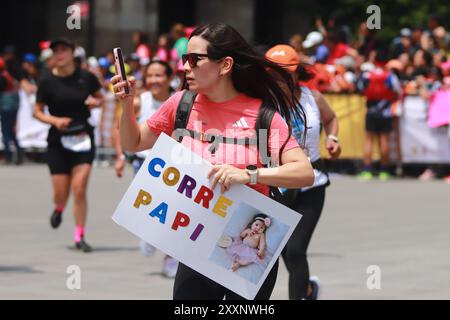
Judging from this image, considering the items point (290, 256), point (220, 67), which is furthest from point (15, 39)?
point (220, 67)

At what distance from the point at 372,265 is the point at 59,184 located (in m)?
2.90

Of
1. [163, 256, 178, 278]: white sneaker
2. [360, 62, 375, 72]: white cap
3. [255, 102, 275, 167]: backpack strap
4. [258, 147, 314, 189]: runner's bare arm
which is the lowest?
[360, 62, 375, 72]: white cap

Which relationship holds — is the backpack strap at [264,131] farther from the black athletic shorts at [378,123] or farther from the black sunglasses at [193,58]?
the black athletic shorts at [378,123]

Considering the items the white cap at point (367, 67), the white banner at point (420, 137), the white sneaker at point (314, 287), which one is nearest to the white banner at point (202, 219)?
the white sneaker at point (314, 287)

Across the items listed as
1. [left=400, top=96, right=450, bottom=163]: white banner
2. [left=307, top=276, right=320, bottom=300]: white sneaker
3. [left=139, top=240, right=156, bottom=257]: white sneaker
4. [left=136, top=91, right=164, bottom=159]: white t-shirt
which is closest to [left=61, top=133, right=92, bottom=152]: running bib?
[left=136, top=91, right=164, bottom=159]: white t-shirt

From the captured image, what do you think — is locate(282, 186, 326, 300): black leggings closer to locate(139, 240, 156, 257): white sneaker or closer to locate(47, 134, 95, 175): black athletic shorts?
locate(139, 240, 156, 257): white sneaker

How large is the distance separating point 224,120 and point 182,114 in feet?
0.62

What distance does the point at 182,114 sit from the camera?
17.6 feet

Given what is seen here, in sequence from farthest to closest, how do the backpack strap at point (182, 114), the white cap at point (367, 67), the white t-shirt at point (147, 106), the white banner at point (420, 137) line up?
1. the white cap at point (367, 67)
2. the white banner at point (420, 137)
3. the white t-shirt at point (147, 106)
4. the backpack strap at point (182, 114)

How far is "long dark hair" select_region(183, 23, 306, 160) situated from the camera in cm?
527

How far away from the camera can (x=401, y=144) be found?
19.0 meters

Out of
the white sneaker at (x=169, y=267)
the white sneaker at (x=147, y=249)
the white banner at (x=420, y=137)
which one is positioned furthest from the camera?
the white banner at (x=420, y=137)

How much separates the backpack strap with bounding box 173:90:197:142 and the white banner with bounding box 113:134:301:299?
286 millimetres

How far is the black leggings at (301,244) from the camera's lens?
758cm
